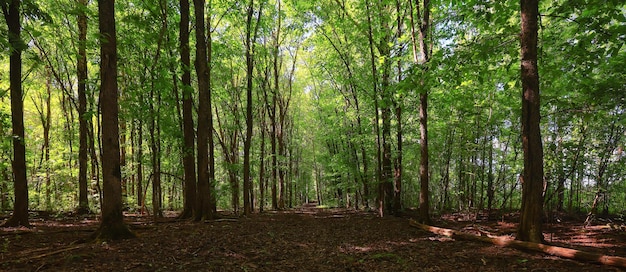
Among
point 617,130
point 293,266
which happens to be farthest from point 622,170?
point 293,266

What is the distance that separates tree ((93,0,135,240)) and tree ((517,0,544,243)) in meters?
8.63

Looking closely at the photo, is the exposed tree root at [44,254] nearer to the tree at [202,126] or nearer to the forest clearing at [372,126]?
the forest clearing at [372,126]

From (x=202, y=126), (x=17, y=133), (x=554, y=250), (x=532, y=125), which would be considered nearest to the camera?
(x=554, y=250)

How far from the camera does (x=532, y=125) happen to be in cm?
611

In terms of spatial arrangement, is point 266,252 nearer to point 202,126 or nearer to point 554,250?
point 554,250

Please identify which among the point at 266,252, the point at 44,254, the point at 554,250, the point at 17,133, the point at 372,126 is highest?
the point at 372,126

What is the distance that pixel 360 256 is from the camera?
22.1 ft

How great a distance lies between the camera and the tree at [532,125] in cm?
608

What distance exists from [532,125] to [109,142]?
8.94 m

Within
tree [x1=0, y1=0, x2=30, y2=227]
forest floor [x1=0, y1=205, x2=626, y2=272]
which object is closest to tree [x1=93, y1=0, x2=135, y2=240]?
forest floor [x1=0, y1=205, x2=626, y2=272]

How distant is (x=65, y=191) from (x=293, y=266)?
2107cm

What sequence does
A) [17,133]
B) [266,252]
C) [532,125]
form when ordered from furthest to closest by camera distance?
[17,133]
[266,252]
[532,125]

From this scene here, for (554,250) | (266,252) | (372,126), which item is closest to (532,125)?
(554,250)

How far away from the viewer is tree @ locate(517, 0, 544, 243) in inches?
239
